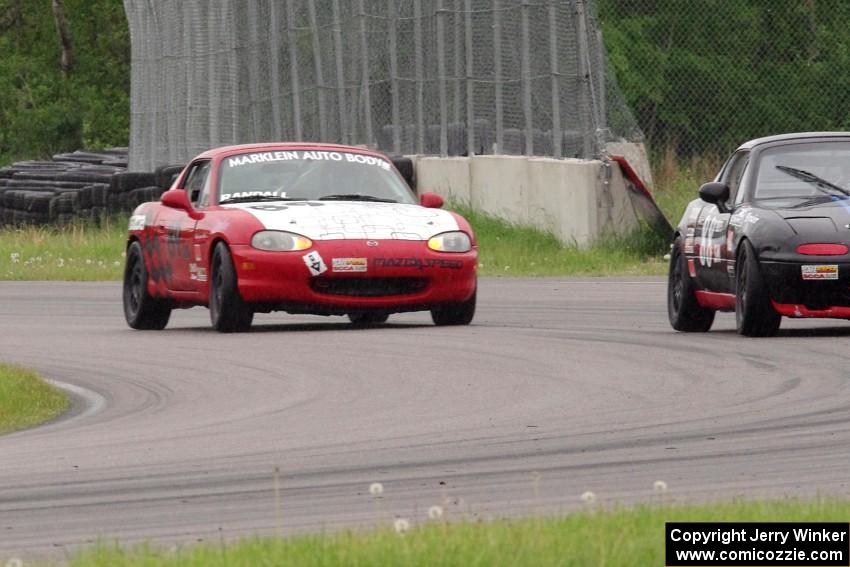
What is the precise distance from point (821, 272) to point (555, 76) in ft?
37.3

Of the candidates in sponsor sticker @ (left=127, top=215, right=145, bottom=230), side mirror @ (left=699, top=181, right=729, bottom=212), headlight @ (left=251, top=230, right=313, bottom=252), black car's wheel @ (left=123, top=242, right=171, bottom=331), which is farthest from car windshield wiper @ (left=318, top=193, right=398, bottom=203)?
side mirror @ (left=699, top=181, right=729, bottom=212)

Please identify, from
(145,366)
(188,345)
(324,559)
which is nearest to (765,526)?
(324,559)

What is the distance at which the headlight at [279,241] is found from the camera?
1483 centimetres

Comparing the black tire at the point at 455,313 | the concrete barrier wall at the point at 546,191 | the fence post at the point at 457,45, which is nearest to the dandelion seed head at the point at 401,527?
the black tire at the point at 455,313

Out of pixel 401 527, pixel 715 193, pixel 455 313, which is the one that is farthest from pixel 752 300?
pixel 401 527

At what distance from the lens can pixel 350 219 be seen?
49.5 feet

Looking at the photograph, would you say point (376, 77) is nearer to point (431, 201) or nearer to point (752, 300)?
point (431, 201)

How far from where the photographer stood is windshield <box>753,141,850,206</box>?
1394 centimetres

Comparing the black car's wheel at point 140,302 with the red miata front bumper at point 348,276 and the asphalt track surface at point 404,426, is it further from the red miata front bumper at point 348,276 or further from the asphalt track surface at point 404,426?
the red miata front bumper at point 348,276

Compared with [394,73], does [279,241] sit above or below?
above

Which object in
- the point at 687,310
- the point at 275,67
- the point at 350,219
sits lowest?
the point at 687,310

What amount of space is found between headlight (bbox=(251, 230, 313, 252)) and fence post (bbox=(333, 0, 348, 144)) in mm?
16044

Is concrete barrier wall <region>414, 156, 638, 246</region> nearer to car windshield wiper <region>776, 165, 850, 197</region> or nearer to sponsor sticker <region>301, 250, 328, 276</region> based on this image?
sponsor sticker <region>301, 250, 328, 276</region>

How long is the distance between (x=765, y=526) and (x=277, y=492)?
6.05 feet
